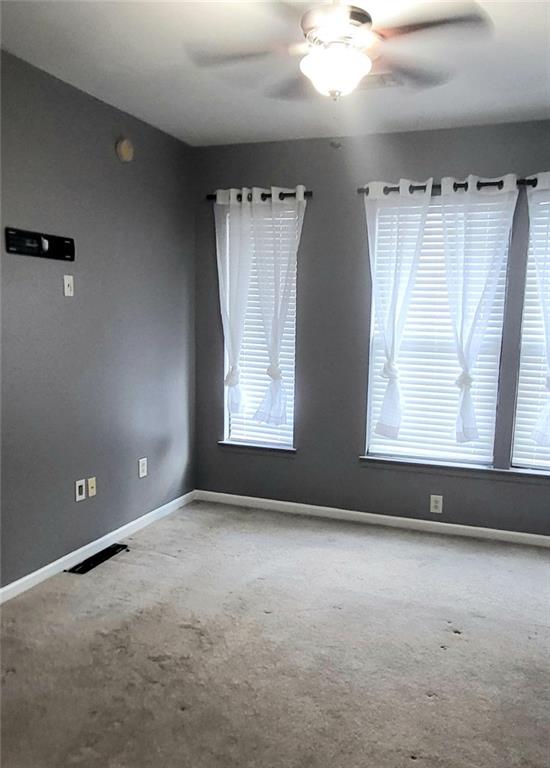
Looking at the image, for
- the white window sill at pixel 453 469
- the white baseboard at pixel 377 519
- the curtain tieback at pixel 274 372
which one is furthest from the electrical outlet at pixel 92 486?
the white window sill at pixel 453 469

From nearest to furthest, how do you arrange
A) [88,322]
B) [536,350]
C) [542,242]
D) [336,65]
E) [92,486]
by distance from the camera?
[336,65] → [88,322] → [92,486] → [542,242] → [536,350]

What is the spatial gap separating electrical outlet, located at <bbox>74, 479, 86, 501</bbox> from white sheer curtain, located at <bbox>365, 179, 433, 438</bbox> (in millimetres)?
1893

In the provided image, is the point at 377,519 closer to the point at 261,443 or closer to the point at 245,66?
the point at 261,443

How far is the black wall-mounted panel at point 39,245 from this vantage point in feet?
9.04

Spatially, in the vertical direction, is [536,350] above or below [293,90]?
below

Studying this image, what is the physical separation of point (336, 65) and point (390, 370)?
6.91 ft

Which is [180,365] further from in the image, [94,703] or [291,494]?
[94,703]

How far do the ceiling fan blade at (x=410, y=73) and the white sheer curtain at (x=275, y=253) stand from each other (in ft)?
3.88

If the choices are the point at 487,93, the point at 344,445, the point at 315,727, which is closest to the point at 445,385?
the point at 344,445

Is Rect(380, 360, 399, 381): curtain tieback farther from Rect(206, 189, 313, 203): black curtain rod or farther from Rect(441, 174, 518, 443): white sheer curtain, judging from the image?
Rect(206, 189, 313, 203): black curtain rod

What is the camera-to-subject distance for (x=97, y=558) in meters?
3.33

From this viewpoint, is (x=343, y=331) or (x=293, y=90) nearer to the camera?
(x=293, y=90)

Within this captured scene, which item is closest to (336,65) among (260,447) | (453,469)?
(453,469)

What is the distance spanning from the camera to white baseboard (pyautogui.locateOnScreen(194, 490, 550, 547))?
3.71 meters
